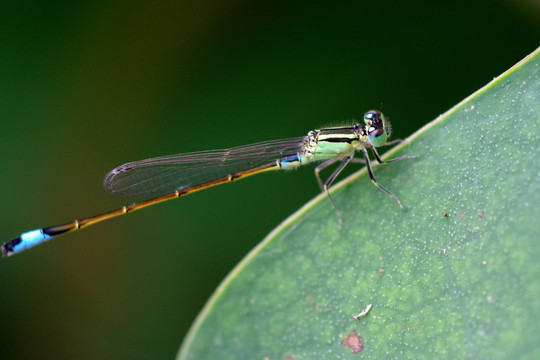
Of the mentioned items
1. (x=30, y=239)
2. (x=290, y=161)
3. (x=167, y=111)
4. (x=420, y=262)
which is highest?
(x=167, y=111)

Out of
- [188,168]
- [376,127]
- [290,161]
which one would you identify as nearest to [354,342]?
[376,127]

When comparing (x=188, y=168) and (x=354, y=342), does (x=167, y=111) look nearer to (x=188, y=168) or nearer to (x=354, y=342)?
(x=188, y=168)

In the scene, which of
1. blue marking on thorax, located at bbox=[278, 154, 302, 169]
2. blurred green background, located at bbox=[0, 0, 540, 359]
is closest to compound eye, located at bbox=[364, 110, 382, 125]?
blurred green background, located at bbox=[0, 0, 540, 359]

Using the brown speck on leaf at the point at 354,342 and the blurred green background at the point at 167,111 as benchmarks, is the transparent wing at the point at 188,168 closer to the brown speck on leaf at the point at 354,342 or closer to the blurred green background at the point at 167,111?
the blurred green background at the point at 167,111

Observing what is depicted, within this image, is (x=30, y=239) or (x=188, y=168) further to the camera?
(x=188, y=168)

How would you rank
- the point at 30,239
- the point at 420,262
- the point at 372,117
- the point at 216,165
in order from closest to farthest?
the point at 420,262 → the point at 372,117 → the point at 30,239 → the point at 216,165

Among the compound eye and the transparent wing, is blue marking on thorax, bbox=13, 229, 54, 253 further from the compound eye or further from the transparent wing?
the compound eye
